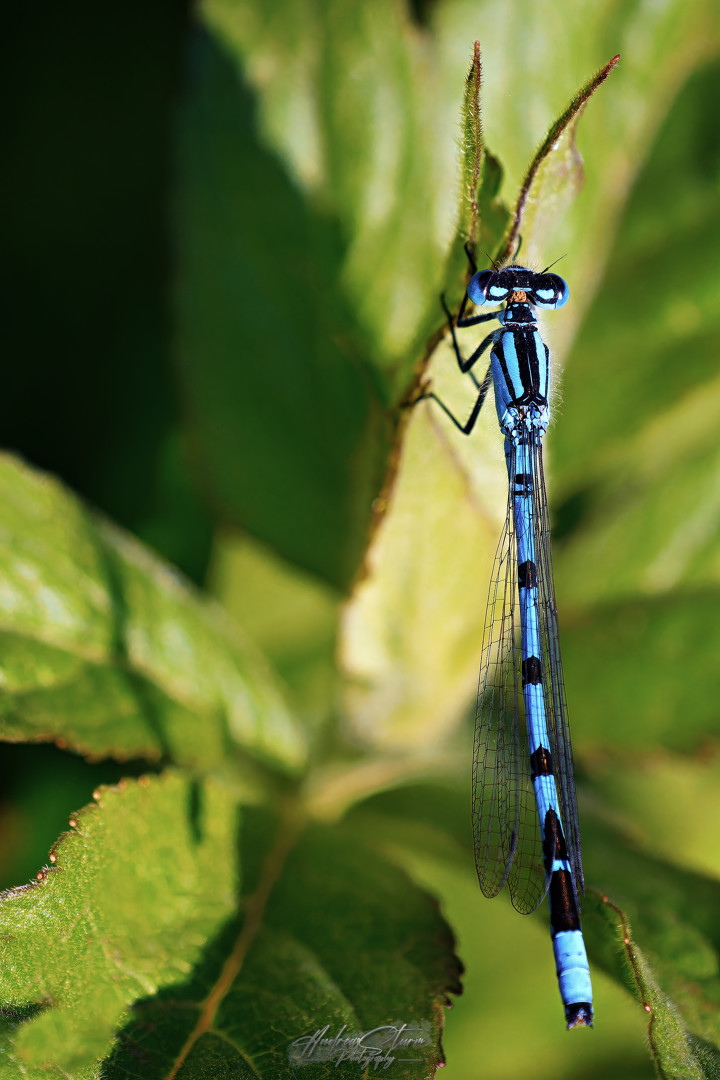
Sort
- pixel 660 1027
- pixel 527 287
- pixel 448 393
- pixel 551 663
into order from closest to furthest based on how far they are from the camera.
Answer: pixel 660 1027 < pixel 448 393 < pixel 527 287 < pixel 551 663

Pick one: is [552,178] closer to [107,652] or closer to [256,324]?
[256,324]

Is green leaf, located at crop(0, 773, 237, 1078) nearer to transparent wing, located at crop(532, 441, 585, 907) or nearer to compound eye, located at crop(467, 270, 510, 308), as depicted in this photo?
transparent wing, located at crop(532, 441, 585, 907)

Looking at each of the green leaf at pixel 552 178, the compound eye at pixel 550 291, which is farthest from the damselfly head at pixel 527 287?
the green leaf at pixel 552 178

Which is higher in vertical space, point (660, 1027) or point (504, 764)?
point (504, 764)

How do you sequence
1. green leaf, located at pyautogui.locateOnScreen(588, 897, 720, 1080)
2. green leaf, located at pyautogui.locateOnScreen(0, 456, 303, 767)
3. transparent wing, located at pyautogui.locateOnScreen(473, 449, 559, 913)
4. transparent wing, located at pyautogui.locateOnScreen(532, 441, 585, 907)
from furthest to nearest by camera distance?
1. transparent wing, located at pyautogui.locateOnScreen(532, 441, 585, 907)
2. transparent wing, located at pyautogui.locateOnScreen(473, 449, 559, 913)
3. green leaf, located at pyautogui.locateOnScreen(0, 456, 303, 767)
4. green leaf, located at pyautogui.locateOnScreen(588, 897, 720, 1080)

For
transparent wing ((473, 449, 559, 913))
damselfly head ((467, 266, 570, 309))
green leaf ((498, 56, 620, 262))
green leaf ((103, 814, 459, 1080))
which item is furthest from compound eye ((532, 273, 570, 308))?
green leaf ((103, 814, 459, 1080))

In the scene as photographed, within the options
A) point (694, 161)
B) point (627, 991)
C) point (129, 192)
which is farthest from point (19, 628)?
point (129, 192)

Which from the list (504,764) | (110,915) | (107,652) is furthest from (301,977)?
(504,764)
